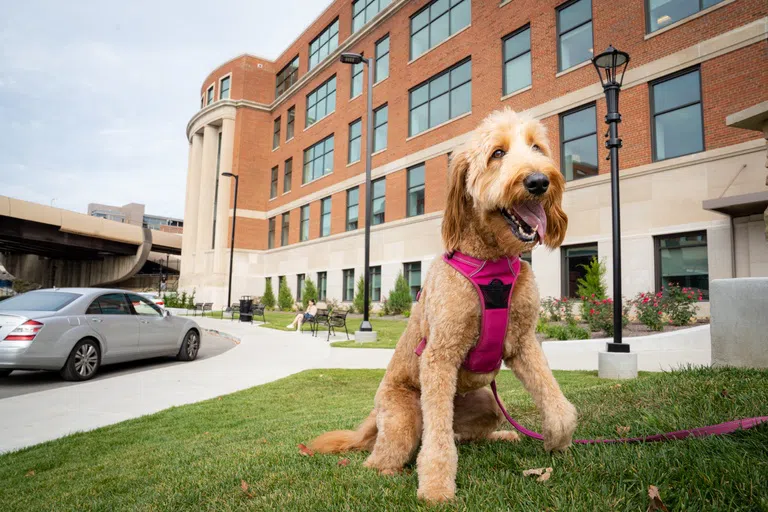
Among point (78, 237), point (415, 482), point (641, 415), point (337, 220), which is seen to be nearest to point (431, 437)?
point (415, 482)

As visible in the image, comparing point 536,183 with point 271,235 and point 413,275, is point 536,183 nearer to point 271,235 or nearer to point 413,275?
point 413,275

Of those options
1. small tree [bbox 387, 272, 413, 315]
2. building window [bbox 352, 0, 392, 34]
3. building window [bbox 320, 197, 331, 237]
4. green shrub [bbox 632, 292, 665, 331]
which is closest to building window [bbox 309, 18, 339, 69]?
building window [bbox 352, 0, 392, 34]

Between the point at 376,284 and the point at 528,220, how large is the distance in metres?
24.4

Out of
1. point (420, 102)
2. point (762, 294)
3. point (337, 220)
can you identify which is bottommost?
point (762, 294)

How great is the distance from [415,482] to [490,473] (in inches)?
15.7

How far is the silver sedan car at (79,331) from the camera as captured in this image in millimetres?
7703

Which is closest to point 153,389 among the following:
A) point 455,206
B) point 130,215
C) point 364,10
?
point 455,206

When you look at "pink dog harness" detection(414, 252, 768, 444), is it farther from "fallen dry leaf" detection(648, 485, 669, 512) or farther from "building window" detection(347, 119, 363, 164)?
"building window" detection(347, 119, 363, 164)

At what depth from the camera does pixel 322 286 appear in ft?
102

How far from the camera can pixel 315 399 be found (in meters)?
6.85

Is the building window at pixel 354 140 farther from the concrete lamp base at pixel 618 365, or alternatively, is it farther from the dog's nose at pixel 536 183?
the dog's nose at pixel 536 183

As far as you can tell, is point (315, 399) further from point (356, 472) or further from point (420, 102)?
point (420, 102)

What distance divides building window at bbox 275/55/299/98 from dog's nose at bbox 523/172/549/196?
39.3m

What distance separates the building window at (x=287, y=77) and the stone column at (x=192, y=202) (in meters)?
10.3
